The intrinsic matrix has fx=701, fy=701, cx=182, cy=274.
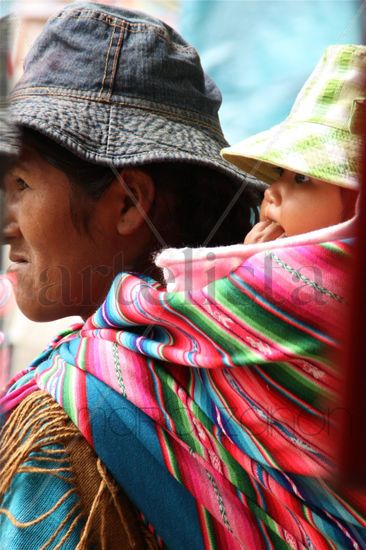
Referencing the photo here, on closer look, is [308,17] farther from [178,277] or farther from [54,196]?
[54,196]

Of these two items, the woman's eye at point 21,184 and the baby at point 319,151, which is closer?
the baby at point 319,151

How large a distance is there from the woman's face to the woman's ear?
0.06 feet

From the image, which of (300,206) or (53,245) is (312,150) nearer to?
(300,206)

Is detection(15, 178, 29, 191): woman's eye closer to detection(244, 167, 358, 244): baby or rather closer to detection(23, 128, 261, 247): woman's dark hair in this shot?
detection(23, 128, 261, 247): woman's dark hair

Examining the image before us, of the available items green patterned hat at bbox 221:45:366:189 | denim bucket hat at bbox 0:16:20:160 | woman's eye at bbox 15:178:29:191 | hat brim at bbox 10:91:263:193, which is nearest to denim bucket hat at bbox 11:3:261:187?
hat brim at bbox 10:91:263:193

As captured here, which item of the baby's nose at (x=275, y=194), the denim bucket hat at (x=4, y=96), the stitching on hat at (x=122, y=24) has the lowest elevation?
the baby's nose at (x=275, y=194)

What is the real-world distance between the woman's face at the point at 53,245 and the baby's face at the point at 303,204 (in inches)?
13.4

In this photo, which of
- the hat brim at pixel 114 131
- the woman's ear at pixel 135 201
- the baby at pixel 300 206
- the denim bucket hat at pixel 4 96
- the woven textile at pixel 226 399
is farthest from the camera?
the woman's ear at pixel 135 201

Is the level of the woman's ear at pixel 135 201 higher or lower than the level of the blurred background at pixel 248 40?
lower

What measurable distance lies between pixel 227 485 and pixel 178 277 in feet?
0.92

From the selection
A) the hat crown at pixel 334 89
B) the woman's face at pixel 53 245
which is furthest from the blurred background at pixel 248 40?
the woman's face at pixel 53 245

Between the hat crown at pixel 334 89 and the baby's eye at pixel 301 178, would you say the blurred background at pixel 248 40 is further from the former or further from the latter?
the baby's eye at pixel 301 178

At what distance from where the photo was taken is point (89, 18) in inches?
47.3

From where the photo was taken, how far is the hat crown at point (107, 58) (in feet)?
3.90
